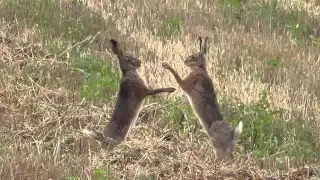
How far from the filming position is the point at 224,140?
20.4 feet

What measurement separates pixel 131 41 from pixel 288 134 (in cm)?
486

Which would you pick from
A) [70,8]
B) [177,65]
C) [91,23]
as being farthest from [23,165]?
[70,8]

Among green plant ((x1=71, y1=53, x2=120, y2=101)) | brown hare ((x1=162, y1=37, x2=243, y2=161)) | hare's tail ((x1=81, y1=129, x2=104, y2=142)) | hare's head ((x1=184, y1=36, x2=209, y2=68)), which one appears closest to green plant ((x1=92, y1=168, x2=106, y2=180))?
hare's tail ((x1=81, y1=129, x2=104, y2=142))

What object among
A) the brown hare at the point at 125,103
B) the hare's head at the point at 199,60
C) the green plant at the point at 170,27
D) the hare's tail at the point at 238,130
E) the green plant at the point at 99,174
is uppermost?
the green plant at the point at 170,27

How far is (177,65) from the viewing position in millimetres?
9992

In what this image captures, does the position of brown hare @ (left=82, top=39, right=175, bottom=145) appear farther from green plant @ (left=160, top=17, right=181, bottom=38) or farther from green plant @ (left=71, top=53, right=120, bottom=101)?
green plant @ (left=160, top=17, right=181, bottom=38)

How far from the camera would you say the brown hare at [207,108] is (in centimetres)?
620

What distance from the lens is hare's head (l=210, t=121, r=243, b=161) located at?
20.2ft

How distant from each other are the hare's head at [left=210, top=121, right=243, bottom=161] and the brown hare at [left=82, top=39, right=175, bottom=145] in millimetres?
777

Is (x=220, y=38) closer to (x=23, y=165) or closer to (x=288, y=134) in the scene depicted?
(x=288, y=134)

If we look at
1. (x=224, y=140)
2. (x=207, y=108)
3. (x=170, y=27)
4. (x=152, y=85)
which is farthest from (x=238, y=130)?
(x=170, y=27)

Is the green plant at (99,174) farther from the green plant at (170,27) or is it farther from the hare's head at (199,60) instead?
the green plant at (170,27)

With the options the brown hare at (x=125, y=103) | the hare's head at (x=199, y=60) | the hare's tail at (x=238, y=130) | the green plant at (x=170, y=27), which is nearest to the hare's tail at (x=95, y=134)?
the brown hare at (x=125, y=103)

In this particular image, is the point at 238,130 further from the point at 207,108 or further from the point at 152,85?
the point at 152,85
